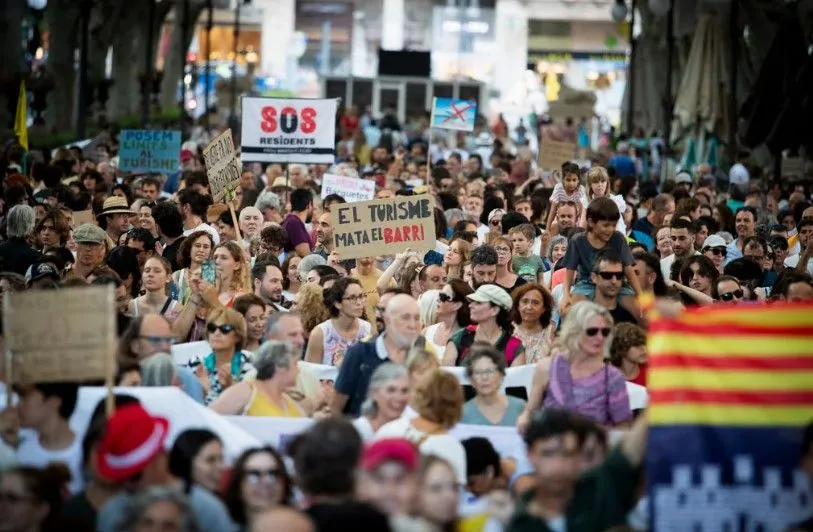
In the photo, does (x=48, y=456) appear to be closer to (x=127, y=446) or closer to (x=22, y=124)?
(x=127, y=446)

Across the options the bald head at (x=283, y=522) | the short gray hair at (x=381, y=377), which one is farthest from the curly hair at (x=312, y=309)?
the bald head at (x=283, y=522)

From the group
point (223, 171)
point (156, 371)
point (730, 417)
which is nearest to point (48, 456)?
point (156, 371)

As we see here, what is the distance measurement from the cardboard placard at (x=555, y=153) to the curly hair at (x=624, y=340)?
558 inches

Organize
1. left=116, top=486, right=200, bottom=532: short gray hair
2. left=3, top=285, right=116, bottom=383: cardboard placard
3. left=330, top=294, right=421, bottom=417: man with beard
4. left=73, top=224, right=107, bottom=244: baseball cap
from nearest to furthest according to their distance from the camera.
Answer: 1. left=116, top=486, right=200, bottom=532: short gray hair
2. left=3, top=285, right=116, bottom=383: cardboard placard
3. left=330, top=294, right=421, bottom=417: man with beard
4. left=73, top=224, right=107, bottom=244: baseball cap

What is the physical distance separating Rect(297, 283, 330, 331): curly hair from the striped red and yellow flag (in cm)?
557

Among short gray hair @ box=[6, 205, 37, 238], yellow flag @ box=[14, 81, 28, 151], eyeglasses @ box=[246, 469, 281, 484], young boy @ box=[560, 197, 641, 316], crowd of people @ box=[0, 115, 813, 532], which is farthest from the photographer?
yellow flag @ box=[14, 81, 28, 151]

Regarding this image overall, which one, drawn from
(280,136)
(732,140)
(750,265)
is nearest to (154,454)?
(750,265)

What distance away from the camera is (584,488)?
7988 millimetres

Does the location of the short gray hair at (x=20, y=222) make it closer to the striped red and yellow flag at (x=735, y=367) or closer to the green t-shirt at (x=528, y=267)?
the green t-shirt at (x=528, y=267)

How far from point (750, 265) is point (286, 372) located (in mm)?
5878

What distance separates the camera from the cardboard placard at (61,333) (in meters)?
8.97

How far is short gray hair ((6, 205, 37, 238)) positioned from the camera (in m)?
16.2

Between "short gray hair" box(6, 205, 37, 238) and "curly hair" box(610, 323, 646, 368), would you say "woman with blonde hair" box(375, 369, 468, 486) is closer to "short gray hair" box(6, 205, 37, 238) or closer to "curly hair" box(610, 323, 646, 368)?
"curly hair" box(610, 323, 646, 368)

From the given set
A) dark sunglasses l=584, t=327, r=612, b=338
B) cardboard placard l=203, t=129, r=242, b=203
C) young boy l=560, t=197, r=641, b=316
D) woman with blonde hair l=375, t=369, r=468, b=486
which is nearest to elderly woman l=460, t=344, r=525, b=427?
dark sunglasses l=584, t=327, r=612, b=338
